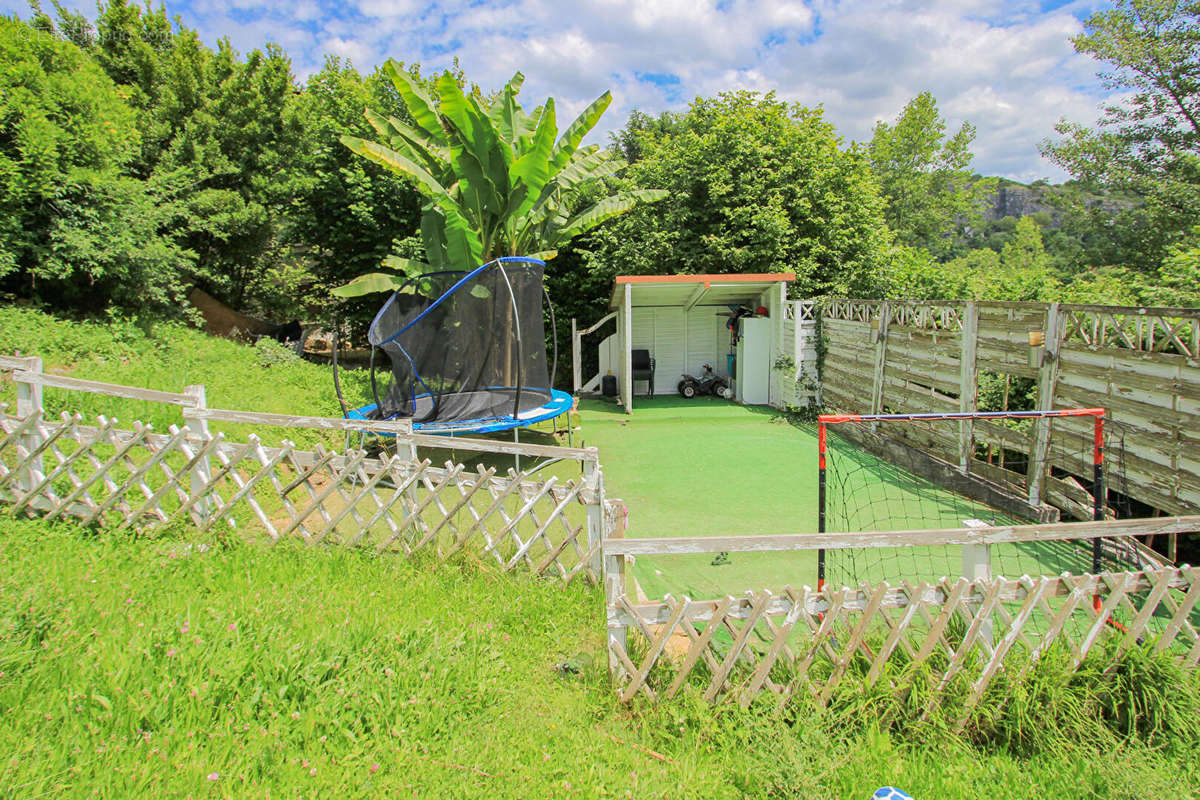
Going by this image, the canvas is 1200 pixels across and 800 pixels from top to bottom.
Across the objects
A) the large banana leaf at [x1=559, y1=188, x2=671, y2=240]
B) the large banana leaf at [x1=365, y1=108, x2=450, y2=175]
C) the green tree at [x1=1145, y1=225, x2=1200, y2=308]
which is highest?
the large banana leaf at [x1=365, y1=108, x2=450, y2=175]

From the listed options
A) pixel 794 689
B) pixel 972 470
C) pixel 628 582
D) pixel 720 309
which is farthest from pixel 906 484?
pixel 720 309

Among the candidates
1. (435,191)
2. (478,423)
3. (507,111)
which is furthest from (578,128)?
→ (478,423)

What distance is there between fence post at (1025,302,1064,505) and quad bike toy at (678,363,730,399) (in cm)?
771

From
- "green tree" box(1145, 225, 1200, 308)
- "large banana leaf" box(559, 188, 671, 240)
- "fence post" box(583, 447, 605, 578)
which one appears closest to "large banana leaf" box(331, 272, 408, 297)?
"large banana leaf" box(559, 188, 671, 240)

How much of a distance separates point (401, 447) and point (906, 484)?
18.2 feet

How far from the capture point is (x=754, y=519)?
19.6ft

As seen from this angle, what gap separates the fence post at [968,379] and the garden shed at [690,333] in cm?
471

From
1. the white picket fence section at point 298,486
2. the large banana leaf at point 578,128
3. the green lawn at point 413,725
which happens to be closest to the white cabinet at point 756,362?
the large banana leaf at point 578,128

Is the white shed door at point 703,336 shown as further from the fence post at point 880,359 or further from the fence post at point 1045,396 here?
the fence post at point 1045,396

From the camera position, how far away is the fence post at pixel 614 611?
2758mm

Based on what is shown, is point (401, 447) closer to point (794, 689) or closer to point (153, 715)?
point (153, 715)

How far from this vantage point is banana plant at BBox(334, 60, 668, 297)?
28.8ft

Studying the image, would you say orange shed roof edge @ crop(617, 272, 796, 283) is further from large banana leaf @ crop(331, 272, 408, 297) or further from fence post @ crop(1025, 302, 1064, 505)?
fence post @ crop(1025, 302, 1064, 505)

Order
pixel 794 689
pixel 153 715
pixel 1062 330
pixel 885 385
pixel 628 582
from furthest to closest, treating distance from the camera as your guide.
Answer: pixel 885 385
pixel 1062 330
pixel 628 582
pixel 794 689
pixel 153 715
